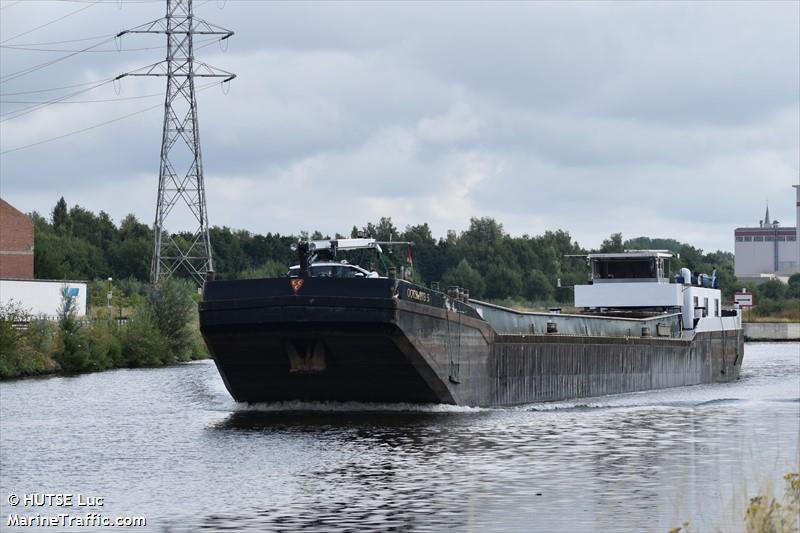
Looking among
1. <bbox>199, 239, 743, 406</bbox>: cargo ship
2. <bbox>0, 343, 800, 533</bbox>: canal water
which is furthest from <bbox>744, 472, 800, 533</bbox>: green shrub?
<bbox>199, 239, 743, 406</bbox>: cargo ship

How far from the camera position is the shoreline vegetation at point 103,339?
60.5 m

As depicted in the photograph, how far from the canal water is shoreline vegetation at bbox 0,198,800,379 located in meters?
20.3

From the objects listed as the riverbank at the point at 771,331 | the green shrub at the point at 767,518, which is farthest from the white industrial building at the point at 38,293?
the green shrub at the point at 767,518

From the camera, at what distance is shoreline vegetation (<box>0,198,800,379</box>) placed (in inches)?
2549

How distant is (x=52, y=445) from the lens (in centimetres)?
3098

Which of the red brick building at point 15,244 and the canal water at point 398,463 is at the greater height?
the red brick building at point 15,244

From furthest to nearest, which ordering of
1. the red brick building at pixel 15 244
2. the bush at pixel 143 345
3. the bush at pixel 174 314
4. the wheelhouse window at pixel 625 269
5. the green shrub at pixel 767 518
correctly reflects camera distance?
the red brick building at pixel 15 244, the bush at pixel 174 314, the bush at pixel 143 345, the wheelhouse window at pixel 625 269, the green shrub at pixel 767 518

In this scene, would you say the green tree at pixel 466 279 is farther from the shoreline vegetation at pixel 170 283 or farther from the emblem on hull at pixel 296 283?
the emblem on hull at pixel 296 283

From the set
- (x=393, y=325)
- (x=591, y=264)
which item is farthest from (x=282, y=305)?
(x=591, y=264)

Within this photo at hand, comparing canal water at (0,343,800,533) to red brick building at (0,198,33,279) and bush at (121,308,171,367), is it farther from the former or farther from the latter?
red brick building at (0,198,33,279)

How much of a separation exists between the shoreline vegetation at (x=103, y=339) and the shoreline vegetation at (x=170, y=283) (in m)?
0.06

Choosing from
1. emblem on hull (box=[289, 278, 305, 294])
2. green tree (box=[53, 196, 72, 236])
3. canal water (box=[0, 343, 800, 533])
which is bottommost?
canal water (box=[0, 343, 800, 533])

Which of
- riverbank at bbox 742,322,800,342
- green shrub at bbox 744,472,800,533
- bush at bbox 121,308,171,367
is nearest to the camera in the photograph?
green shrub at bbox 744,472,800,533

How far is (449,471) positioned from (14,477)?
8.49m
